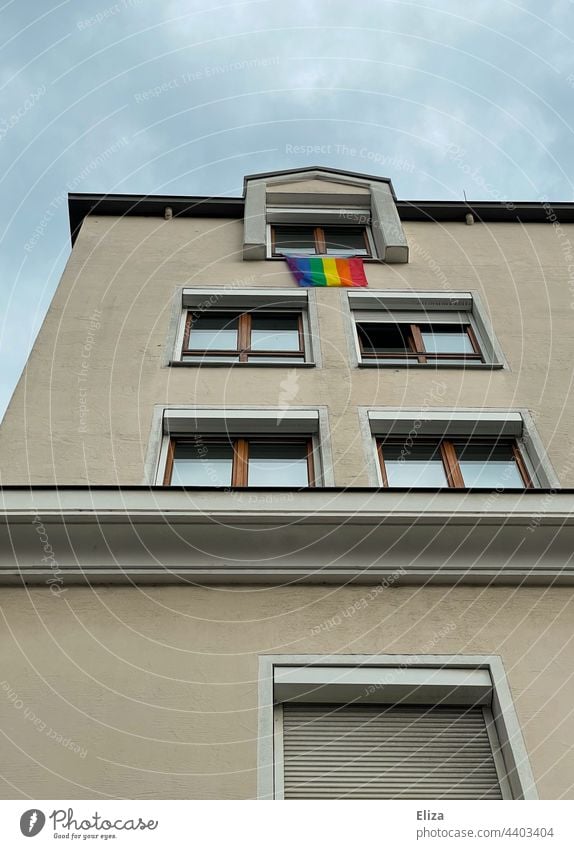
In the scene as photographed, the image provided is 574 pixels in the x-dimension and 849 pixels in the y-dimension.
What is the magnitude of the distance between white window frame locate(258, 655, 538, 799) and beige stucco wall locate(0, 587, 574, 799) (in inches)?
4.0

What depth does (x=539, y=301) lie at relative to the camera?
12.5 metres

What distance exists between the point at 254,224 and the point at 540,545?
8.85 metres

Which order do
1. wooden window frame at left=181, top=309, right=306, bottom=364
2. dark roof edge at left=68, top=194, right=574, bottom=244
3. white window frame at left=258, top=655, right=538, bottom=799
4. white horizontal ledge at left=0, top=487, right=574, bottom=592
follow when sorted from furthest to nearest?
dark roof edge at left=68, top=194, right=574, bottom=244
wooden window frame at left=181, top=309, right=306, bottom=364
white horizontal ledge at left=0, top=487, right=574, bottom=592
white window frame at left=258, top=655, right=538, bottom=799

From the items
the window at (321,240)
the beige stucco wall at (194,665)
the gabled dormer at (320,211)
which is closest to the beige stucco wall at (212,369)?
the gabled dormer at (320,211)

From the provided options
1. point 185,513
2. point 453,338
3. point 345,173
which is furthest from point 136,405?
point 345,173

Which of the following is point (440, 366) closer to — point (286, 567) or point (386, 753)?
point (286, 567)

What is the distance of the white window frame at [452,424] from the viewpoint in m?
9.92

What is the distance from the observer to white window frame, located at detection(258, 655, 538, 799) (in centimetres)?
669

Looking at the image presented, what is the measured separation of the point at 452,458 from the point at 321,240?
6.74 meters

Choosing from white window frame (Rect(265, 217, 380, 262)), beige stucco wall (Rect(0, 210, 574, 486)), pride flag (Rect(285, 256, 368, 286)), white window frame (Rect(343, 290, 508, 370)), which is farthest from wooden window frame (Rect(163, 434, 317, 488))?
white window frame (Rect(265, 217, 380, 262))

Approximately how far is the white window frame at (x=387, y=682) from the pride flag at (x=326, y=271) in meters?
7.47

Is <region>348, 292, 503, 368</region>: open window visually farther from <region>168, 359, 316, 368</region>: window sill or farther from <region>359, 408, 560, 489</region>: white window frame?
<region>359, 408, 560, 489</region>: white window frame

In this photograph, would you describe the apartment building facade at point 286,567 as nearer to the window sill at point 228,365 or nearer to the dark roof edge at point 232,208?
the window sill at point 228,365
